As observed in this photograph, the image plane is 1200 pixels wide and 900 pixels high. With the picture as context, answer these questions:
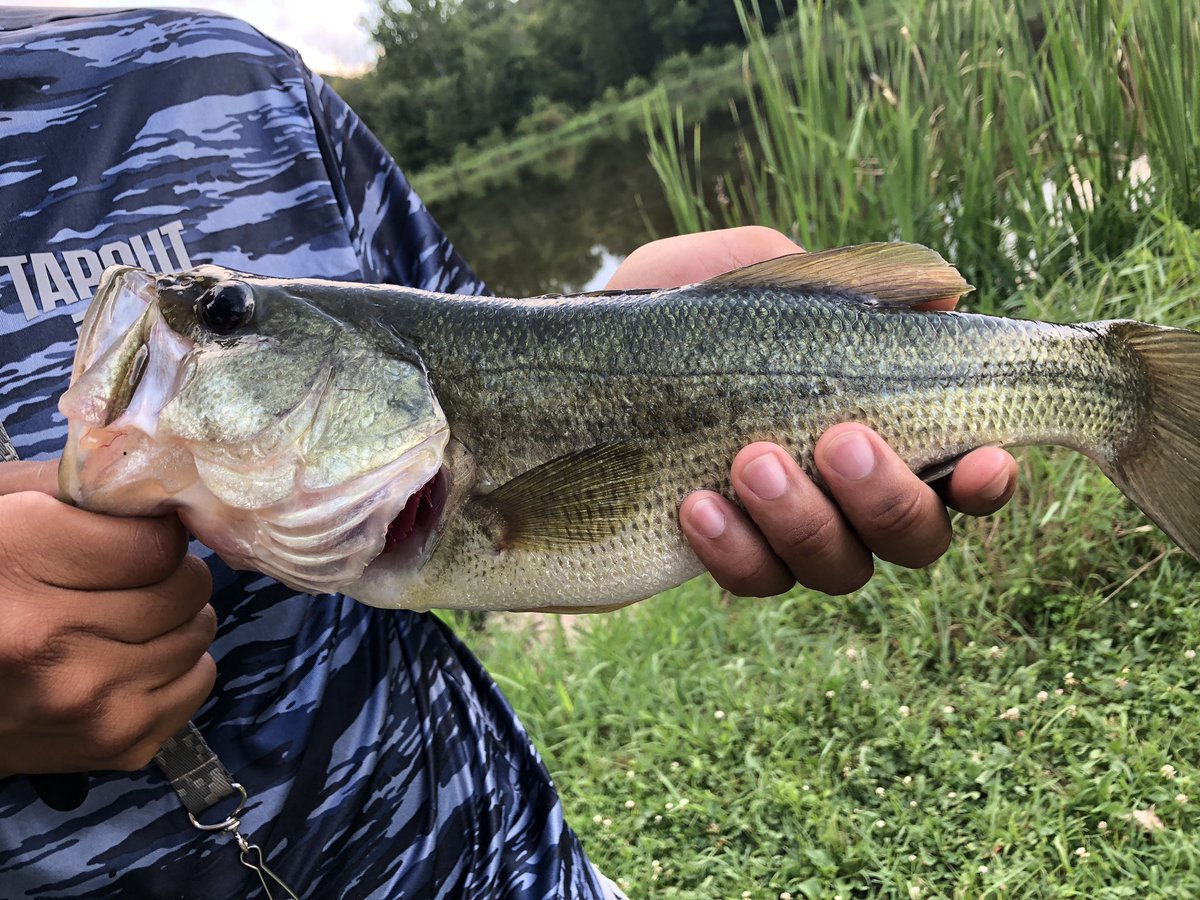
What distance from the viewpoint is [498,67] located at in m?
53.1

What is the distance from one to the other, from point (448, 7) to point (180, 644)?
6449 cm

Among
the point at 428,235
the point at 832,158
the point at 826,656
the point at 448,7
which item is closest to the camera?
the point at 428,235

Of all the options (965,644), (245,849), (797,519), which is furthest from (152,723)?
(965,644)

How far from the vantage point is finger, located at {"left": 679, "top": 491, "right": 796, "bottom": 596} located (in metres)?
1.60

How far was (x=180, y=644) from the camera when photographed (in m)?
1.18

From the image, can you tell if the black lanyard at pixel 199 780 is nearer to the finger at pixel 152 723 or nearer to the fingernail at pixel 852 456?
the finger at pixel 152 723

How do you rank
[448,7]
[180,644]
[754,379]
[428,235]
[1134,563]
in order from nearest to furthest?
[180,644] → [754,379] → [428,235] → [1134,563] → [448,7]

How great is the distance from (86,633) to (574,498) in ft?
2.63

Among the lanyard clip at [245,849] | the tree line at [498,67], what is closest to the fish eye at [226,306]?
the lanyard clip at [245,849]

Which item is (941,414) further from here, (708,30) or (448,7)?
(448,7)

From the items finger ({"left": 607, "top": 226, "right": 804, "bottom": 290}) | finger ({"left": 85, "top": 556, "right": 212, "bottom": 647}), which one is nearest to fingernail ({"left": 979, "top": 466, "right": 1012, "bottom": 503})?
finger ({"left": 607, "top": 226, "right": 804, "bottom": 290})

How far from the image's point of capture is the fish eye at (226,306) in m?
1.45

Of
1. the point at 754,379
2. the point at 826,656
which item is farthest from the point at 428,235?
the point at 826,656

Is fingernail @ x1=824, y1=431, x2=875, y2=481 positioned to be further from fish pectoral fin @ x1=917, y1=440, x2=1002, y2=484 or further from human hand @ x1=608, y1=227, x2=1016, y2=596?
fish pectoral fin @ x1=917, y1=440, x2=1002, y2=484
